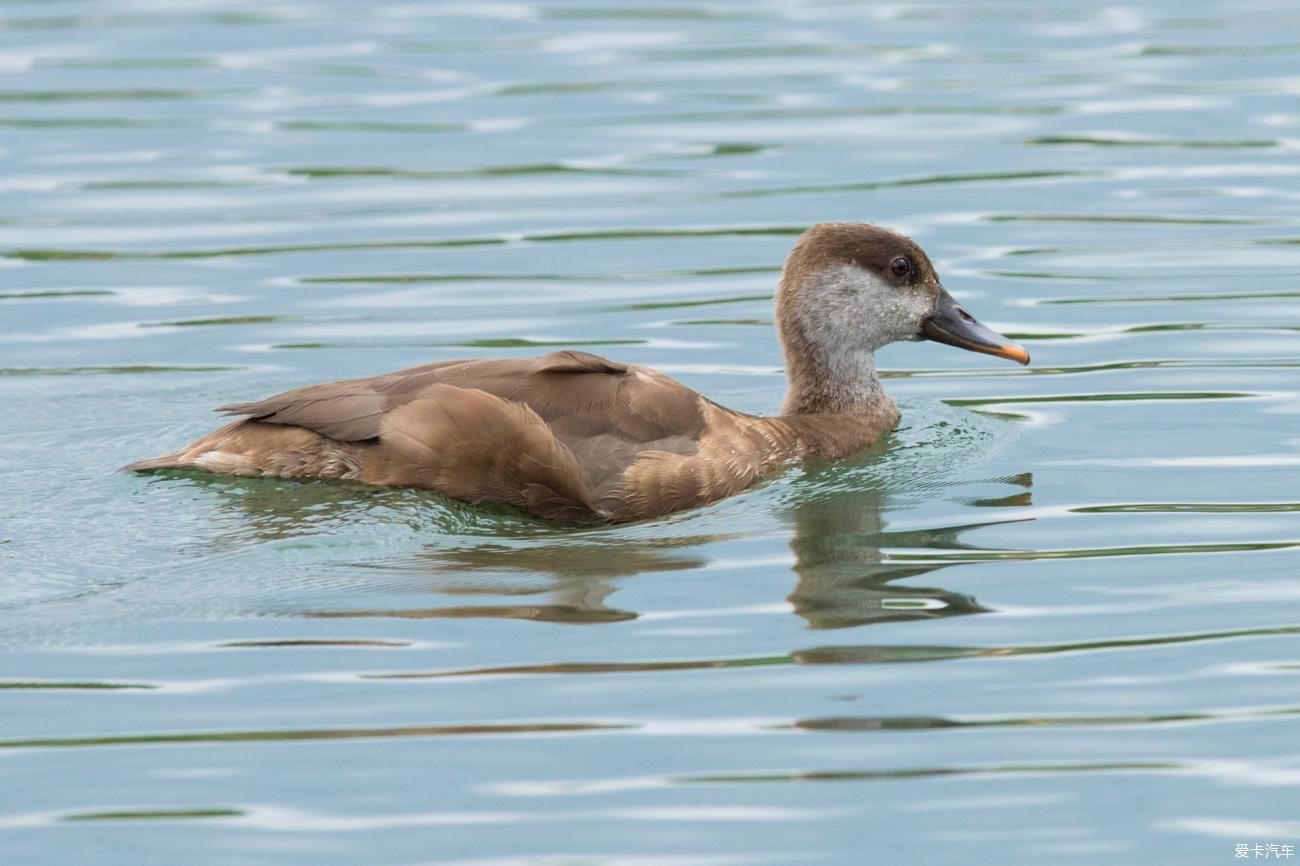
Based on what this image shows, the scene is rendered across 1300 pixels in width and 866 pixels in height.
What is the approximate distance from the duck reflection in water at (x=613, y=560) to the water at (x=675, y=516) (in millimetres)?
30

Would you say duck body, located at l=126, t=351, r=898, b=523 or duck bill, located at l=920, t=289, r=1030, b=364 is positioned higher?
duck bill, located at l=920, t=289, r=1030, b=364

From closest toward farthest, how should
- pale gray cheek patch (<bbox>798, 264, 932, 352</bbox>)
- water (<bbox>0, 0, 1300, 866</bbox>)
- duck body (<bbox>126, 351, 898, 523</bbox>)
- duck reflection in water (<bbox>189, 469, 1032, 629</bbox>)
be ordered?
1. water (<bbox>0, 0, 1300, 866</bbox>)
2. duck reflection in water (<bbox>189, 469, 1032, 629</bbox>)
3. duck body (<bbox>126, 351, 898, 523</bbox>)
4. pale gray cheek patch (<bbox>798, 264, 932, 352</bbox>)

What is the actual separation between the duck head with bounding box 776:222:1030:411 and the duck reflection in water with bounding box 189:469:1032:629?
99 centimetres

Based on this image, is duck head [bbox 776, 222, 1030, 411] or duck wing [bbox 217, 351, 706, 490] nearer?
duck wing [bbox 217, 351, 706, 490]

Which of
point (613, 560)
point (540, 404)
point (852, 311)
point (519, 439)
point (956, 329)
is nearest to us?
point (613, 560)

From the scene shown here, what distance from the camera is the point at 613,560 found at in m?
7.69

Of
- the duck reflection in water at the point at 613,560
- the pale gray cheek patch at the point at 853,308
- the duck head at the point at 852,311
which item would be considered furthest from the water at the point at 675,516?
the pale gray cheek patch at the point at 853,308

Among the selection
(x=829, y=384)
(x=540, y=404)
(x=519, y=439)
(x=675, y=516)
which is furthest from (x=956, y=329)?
(x=519, y=439)

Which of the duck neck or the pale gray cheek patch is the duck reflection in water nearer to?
the duck neck

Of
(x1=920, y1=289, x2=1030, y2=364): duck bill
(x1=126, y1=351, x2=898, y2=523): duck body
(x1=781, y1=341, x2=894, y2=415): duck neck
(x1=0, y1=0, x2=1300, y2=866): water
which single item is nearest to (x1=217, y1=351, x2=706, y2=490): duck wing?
(x1=126, y1=351, x2=898, y2=523): duck body

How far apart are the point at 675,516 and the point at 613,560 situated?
73cm

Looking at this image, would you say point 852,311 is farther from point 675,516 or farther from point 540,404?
point 540,404

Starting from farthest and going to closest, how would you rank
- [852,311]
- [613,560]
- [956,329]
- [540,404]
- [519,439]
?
1. [956,329]
2. [852,311]
3. [540,404]
4. [519,439]
5. [613,560]

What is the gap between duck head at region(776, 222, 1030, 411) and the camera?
9578 mm
